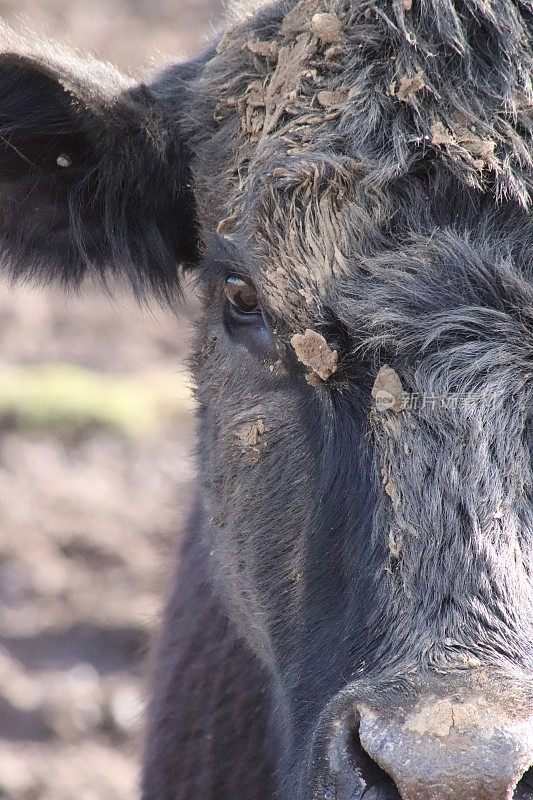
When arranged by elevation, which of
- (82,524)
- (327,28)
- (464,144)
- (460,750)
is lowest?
(460,750)

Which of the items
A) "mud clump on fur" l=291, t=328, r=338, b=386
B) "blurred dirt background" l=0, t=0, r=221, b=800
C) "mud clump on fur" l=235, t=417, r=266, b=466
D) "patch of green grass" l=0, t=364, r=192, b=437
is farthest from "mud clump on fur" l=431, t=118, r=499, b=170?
"patch of green grass" l=0, t=364, r=192, b=437

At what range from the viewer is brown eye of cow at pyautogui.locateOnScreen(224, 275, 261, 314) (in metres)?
3.82

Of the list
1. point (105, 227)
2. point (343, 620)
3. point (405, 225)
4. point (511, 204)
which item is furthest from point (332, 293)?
point (105, 227)

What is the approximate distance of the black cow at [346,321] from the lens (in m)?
2.85

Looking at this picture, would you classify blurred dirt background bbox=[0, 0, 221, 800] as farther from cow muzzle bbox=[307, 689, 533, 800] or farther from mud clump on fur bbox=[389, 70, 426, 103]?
cow muzzle bbox=[307, 689, 533, 800]

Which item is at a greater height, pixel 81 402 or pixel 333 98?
pixel 333 98

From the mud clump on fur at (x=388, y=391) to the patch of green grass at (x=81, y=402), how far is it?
5983 millimetres

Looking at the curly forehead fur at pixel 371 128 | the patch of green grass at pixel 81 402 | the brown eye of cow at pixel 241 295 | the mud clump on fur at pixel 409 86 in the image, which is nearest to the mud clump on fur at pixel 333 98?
the curly forehead fur at pixel 371 128

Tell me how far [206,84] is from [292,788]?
2448 mm

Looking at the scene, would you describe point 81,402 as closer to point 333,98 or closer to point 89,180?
point 89,180

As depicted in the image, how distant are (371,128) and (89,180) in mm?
1237

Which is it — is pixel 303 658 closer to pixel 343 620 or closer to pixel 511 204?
pixel 343 620

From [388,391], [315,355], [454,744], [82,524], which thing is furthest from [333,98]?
[82,524]

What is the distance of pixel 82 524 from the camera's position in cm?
843
